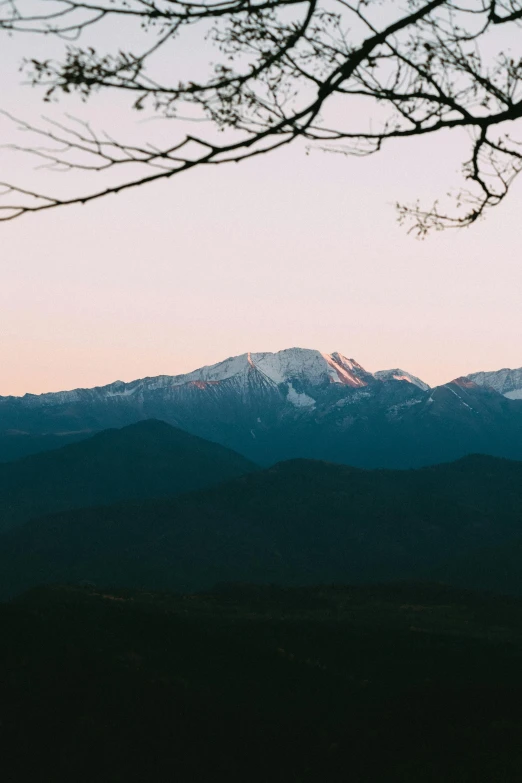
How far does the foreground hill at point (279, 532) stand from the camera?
384ft

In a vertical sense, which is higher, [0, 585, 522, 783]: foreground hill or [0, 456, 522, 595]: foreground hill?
[0, 585, 522, 783]: foreground hill

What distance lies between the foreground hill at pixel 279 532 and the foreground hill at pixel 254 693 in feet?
203

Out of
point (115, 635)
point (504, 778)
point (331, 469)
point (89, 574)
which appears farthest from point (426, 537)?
point (504, 778)

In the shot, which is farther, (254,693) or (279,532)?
(279,532)

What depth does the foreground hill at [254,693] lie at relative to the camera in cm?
1823

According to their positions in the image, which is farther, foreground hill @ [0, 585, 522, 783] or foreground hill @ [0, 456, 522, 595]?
foreground hill @ [0, 456, 522, 595]

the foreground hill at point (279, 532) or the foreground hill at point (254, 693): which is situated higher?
the foreground hill at point (254, 693)

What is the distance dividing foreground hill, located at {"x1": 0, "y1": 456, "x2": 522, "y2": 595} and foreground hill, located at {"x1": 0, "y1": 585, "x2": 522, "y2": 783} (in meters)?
61.8

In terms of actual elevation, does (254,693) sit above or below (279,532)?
above

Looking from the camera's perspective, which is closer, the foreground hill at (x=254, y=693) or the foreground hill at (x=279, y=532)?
the foreground hill at (x=254, y=693)

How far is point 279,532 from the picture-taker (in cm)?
13888

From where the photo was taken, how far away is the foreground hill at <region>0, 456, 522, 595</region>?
11712 cm

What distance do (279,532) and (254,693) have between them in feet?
355

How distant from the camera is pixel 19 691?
90.2 feet
